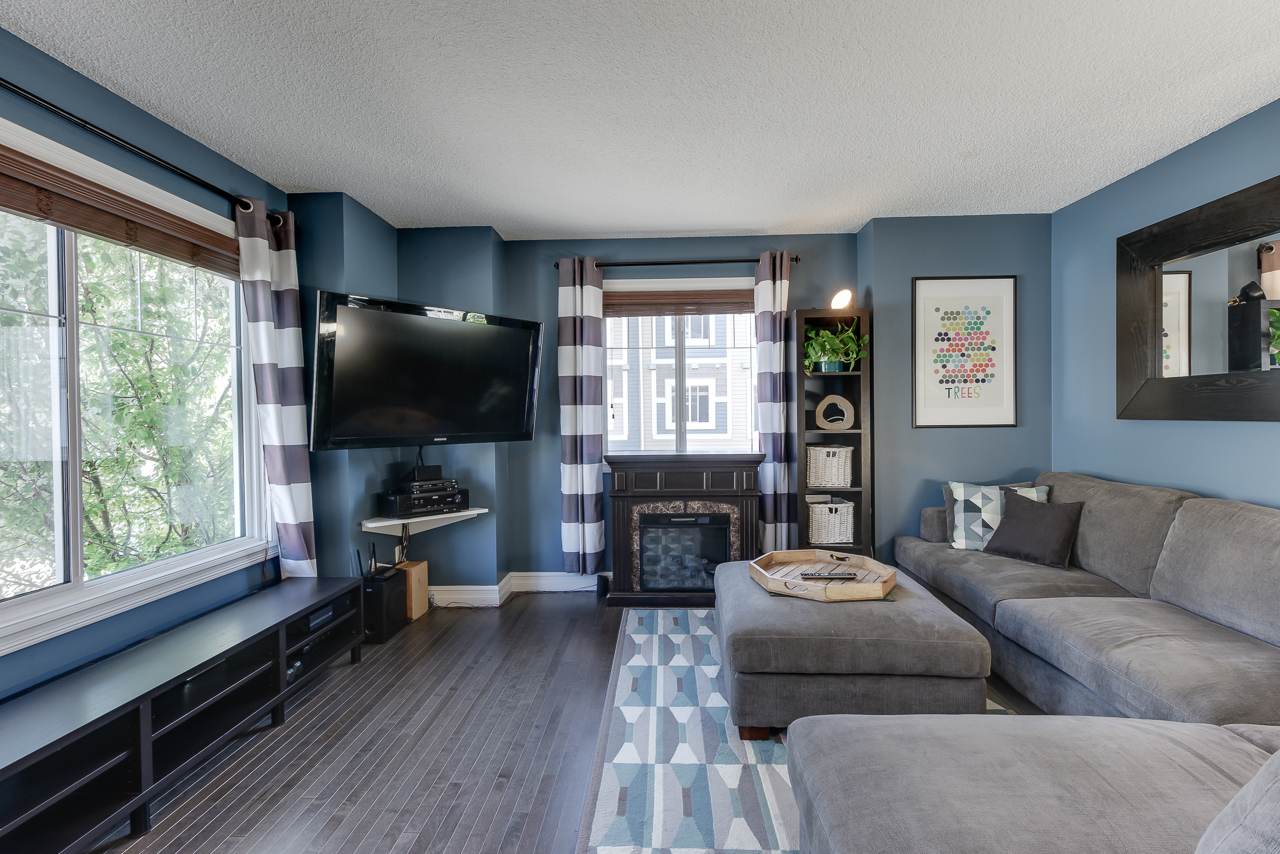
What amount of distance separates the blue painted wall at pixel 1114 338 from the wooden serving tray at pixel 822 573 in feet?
5.01

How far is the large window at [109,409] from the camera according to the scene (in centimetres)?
174

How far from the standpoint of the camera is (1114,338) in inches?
116

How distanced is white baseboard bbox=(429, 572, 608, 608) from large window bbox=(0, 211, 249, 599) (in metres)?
1.27

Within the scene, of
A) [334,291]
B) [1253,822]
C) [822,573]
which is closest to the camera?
[1253,822]

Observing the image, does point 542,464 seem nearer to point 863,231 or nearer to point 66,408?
point 66,408

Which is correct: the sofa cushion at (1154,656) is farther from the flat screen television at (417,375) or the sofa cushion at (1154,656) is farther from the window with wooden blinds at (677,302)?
the flat screen television at (417,375)

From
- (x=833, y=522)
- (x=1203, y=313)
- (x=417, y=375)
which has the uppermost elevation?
(x=1203, y=313)

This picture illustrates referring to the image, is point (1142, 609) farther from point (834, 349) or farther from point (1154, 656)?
point (834, 349)

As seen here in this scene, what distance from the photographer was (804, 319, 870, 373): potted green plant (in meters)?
3.40

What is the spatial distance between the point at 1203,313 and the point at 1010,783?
2.61 metres

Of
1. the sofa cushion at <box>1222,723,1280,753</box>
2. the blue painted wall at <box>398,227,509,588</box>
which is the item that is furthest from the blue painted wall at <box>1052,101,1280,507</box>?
the blue painted wall at <box>398,227,509,588</box>

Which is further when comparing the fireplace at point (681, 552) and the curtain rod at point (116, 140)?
the fireplace at point (681, 552)

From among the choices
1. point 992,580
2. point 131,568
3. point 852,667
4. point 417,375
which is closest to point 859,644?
point 852,667

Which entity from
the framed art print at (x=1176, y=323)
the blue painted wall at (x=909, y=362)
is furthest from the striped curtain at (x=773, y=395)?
the framed art print at (x=1176, y=323)
